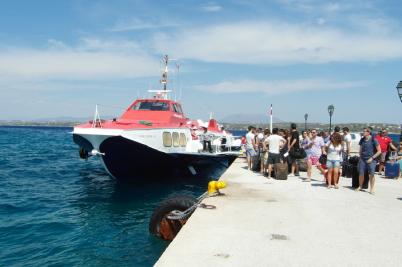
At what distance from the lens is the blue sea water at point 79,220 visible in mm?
8595

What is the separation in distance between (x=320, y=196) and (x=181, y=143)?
9463 mm

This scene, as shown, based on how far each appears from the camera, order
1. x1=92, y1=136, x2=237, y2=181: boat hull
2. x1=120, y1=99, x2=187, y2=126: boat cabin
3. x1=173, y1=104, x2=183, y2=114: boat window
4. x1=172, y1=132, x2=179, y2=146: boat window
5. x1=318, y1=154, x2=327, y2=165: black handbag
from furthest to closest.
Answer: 1. x1=173, y1=104, x2=183, y2=114: boat window
2. x1=120, y1=99, x2=187, y2=126: boat cabin
3. x1=172, y1=132, x2=179, y2=146: boat window
4. x1=92, y1=136, x2=237, y2=181: boat hull
5. x1=318, y1=154, x2=327, y2=165: black handbag

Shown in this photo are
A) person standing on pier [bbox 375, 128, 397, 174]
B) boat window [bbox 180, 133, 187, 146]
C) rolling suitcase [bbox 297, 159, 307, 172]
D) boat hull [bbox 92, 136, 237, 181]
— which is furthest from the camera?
boat window [bbox 180, 133, 187, 146]

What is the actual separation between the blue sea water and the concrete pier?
2.18 metres

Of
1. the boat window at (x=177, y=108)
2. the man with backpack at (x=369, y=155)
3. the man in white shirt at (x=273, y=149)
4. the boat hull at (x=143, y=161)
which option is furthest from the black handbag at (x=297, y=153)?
the boat window at (x=177, y=108)

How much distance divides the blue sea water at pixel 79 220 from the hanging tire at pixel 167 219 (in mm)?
239

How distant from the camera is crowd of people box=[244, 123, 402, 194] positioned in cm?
1080

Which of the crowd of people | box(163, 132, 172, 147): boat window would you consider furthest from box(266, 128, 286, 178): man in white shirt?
box(163, 132, 172, 147): boat window

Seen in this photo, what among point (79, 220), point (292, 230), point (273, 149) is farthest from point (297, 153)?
point (79, 220)

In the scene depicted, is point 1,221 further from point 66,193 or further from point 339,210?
point 339,210

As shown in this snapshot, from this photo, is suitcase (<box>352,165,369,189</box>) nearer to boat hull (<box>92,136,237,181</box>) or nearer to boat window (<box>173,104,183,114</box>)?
boat hull (<box>92,136,237,181</box>)

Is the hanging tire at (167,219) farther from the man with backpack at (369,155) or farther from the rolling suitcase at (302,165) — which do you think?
the rolling suitcase at (302,165)

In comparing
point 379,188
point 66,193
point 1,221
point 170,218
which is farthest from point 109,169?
point 379,188

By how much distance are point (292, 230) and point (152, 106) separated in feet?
45.9
